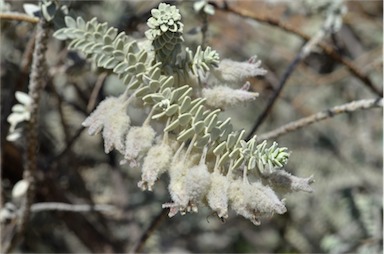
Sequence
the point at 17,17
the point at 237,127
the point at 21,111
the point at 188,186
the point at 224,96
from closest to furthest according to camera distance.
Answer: the point at 188,186 < the point at 224,96 < the point at 17,17 < the point at 21,111 < the point at 237,127

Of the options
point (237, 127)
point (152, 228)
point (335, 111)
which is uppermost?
point (237, 127)

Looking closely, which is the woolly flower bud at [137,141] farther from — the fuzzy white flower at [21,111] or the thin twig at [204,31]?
the fuzzy white flower at [21,111]

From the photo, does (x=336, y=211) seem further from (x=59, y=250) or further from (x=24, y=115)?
(x=24, y=115)

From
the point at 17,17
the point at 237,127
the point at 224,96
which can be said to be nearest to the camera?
the point at 224,96

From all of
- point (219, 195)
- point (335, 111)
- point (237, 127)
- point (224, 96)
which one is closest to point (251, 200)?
point (219, 195)

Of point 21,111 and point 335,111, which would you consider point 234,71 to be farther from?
point 21,111

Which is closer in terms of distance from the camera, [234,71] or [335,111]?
[234,71]
